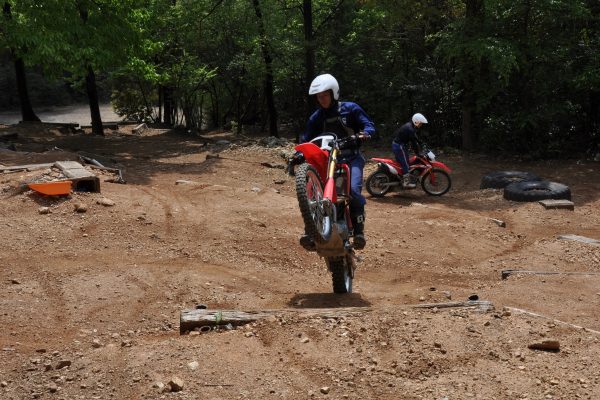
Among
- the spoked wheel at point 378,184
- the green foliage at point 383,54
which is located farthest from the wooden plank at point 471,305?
the green foliage at point 383,54

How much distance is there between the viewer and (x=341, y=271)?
724 cm

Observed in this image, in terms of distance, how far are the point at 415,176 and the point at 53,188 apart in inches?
303

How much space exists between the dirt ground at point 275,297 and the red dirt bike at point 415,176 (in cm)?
39

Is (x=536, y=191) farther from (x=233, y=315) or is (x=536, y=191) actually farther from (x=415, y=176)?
(x=233, y=315)

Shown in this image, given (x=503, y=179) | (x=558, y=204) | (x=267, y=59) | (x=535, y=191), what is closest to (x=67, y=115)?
(x=267, y=59)

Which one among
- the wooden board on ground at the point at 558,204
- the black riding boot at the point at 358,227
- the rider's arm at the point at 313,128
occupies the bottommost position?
the wooden board on ground at the point at 558,204

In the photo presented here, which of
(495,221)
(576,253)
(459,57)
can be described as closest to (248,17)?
(459,57)

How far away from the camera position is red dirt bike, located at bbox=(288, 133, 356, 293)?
643cm

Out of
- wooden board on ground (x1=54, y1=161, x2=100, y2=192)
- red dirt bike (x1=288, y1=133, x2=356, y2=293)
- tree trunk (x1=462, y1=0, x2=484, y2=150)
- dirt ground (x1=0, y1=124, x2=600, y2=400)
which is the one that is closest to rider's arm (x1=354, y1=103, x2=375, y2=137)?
red dirt bike (x1=288, y1=133, x2=356, y2=293)

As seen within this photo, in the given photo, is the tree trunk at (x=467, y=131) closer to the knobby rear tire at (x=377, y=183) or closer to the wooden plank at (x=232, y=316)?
the knobby rear tire at (x=377, y=183)

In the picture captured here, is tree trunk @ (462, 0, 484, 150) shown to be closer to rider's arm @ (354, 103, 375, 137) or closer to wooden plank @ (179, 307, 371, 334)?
rider's arm @ (354, 103, 375, 137)

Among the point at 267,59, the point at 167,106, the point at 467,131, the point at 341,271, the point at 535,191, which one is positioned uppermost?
the point at 267,59

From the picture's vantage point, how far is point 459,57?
19906 millimetres

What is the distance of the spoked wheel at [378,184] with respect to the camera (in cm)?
1521
